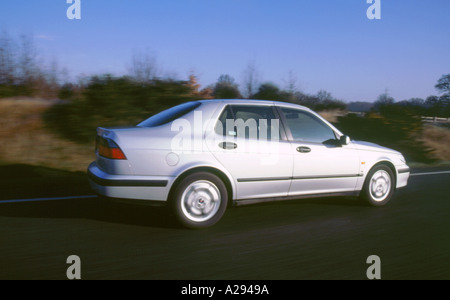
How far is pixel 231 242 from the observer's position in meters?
4.67

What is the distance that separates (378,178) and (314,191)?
132 centimetres

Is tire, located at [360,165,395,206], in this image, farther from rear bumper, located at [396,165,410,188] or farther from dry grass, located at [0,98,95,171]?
dry grass, located at [0,98,95,171]

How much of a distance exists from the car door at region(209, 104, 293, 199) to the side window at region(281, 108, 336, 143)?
21cm

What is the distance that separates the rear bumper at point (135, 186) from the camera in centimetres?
480

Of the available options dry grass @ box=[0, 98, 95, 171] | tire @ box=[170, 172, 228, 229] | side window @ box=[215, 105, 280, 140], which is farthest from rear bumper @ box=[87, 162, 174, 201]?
dry grass @ box=[0, 98, 95, 171]

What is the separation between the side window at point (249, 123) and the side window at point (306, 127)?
0.78ft

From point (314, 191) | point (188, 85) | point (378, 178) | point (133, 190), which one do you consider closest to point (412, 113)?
point (188, 85)

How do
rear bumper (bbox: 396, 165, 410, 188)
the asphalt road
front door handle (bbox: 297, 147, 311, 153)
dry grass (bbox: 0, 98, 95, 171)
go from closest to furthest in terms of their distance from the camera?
the asphalt road
front door handle (bbox: 297, 147, 311, 153)
rear bumper (bbox: 396, 165, 410, 188)
dry grass (bbox: 0, 98, 95, 171)

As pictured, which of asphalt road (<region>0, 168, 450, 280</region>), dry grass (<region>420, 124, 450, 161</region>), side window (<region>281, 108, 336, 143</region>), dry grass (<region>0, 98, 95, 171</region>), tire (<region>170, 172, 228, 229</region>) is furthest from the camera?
dry grass (<region>420, 124, 450, 161</region>)

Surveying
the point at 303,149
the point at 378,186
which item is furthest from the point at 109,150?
the point at 378,186

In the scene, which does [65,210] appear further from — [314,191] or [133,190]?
[314,191]

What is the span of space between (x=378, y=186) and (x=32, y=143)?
28.3 feet

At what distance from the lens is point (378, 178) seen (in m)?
6.64

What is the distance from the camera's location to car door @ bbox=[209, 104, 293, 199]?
5.27m
